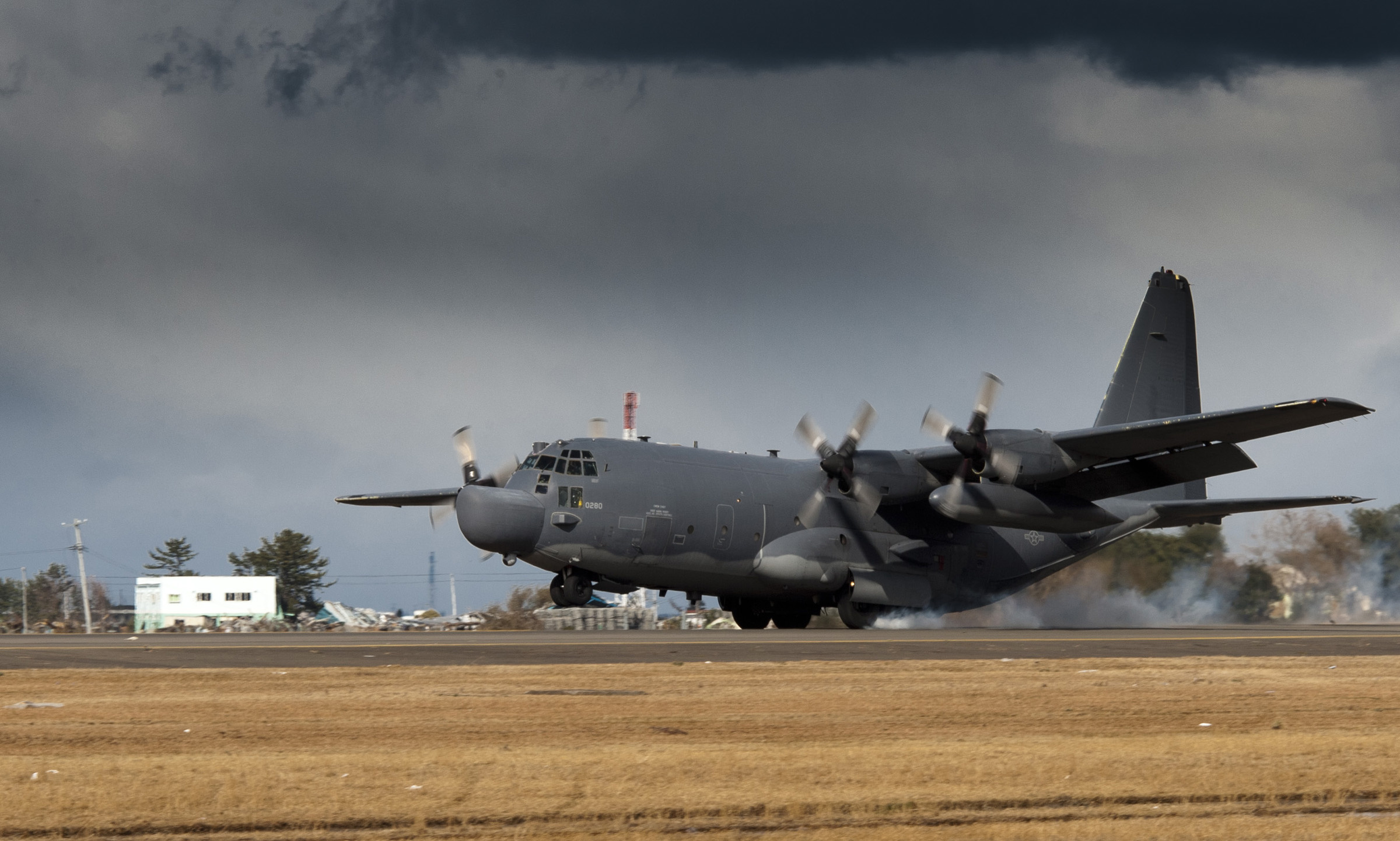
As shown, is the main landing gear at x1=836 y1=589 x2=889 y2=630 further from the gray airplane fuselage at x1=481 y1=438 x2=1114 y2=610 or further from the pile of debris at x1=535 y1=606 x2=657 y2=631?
the pile of debris at x1=535 y1=606 x2=657 y2=631

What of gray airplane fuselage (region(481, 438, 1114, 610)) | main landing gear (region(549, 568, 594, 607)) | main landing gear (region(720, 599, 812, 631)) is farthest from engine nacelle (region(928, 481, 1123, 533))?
main landing gear (region(549, 568, 594, 607))

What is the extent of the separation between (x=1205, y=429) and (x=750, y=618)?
45.2 ft

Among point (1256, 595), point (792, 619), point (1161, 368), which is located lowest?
point (1256, 595)

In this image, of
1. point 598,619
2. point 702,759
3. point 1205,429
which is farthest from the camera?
point 598,619

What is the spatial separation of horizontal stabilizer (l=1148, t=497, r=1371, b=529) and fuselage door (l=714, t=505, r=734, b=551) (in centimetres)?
1310

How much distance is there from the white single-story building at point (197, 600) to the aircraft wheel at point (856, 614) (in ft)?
218

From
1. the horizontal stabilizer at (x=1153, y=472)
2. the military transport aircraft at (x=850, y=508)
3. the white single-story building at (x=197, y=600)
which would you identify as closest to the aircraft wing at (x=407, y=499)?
the military transport aircraft at (x=850, y=508)

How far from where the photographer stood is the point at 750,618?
38.1 m

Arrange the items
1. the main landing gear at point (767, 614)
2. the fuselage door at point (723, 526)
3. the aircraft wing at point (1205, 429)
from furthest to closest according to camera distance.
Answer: the main landing gear at point (767, 614)
the fuselage door at point (723, 526)
the aircraft wing at point (1205, 429)

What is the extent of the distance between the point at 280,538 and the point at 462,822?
100 m

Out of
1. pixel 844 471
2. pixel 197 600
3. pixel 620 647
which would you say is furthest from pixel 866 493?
pixel 197 600

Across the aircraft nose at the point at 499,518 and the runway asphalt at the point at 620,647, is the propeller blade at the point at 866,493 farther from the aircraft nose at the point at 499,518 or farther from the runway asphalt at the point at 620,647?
the aircraft nose at the point at 499,518

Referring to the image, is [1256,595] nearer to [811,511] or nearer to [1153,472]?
[1153,472]

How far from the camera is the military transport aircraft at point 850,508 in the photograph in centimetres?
3166
